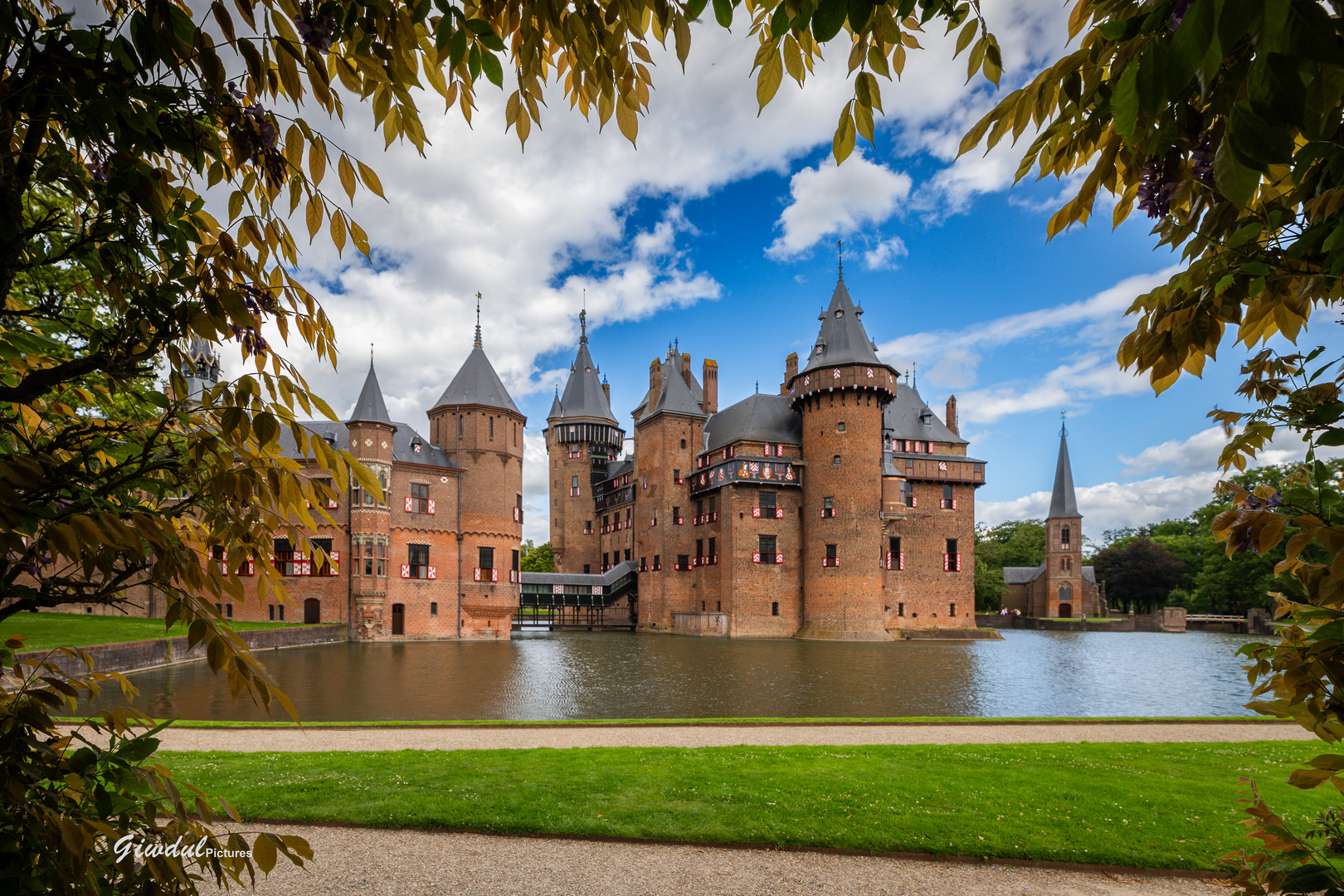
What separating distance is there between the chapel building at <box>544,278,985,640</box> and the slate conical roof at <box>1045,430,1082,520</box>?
13.8m

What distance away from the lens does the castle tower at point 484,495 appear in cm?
3794

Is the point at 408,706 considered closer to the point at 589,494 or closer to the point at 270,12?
the point at 270,12

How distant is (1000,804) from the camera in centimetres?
667

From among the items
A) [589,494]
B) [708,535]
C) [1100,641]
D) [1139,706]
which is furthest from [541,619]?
[1139,706]

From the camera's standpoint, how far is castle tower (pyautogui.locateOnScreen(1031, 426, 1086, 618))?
5841cm

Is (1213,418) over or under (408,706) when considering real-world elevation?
over

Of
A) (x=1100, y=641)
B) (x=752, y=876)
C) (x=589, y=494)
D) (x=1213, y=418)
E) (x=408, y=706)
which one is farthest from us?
(x=589, y=494)

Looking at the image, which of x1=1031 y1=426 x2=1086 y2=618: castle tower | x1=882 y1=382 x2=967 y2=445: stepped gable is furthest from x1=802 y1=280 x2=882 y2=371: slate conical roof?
x1=1031 y1=426 x2=1086 y2=618: castle tower

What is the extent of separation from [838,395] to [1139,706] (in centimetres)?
2388

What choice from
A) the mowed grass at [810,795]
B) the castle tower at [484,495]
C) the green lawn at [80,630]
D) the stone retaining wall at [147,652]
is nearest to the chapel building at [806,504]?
the castle tower at [484,495]

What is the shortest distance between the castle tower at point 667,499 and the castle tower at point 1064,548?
31.7m

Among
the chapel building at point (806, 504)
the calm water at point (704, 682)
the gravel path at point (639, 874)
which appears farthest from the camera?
the chapel building at point (806, 504)

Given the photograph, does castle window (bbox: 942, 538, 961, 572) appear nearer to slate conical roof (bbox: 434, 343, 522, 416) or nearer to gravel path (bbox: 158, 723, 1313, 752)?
slate conical roof (bbox: 434, 343, 522, 416)

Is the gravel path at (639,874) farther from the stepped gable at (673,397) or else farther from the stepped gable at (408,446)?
the stepped gable at (673,397)
